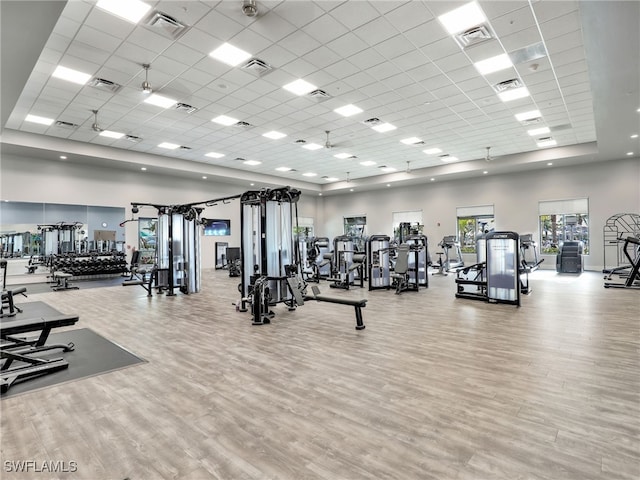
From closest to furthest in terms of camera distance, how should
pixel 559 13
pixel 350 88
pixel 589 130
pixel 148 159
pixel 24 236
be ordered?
pixel 559 13
pixel 350 88
pixel 589 130
pixel 24 236
pixel 148 159

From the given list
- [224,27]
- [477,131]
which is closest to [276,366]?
[224,27]

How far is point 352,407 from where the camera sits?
2518mm

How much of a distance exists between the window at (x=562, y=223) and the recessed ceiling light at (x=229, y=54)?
1227 cm

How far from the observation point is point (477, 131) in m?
9.62

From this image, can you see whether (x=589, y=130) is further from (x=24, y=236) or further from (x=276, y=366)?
(x=24, y=236)

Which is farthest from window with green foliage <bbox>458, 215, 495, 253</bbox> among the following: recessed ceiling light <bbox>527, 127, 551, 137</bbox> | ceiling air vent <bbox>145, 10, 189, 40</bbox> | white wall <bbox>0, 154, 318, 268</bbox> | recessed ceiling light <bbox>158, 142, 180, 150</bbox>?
ceiling air vent <bbox>145, 10, 189, 40</bbox>

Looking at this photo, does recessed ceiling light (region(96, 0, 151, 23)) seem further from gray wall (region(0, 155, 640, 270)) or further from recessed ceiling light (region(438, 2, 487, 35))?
gray wall (region(0, 155, 640, 270))

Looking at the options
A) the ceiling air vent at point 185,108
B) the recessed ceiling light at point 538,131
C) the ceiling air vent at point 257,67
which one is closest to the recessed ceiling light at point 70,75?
the ceiling air vent at point 185,108

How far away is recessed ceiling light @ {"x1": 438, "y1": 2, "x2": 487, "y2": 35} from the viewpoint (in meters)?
4.49

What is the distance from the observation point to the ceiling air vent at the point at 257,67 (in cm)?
566

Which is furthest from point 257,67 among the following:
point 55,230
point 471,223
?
point 471,223

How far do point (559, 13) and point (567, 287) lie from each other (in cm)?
641

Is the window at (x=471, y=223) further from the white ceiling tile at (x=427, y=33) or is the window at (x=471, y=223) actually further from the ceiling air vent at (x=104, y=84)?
the ceiling air vent at (x=104, y=84)

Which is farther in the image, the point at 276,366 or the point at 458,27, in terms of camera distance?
the point at 458,27
